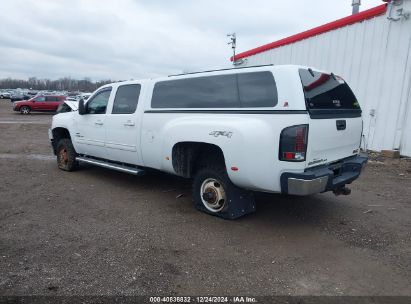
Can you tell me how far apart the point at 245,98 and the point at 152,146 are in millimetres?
1803

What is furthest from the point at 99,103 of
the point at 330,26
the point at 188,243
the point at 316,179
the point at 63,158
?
the point at 330,26

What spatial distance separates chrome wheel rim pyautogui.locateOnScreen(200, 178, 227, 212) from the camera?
14.8 ft

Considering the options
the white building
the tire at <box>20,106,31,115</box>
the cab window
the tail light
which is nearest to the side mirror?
the cab window

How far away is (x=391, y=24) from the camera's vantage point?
8.97m

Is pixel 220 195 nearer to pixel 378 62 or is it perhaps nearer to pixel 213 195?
pixel 213 195

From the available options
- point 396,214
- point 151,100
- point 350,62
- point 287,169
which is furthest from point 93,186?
point 350,62

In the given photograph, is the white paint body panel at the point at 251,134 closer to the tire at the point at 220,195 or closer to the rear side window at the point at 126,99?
the rear side window at the point at 126,99

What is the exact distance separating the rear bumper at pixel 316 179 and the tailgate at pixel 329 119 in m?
0.11

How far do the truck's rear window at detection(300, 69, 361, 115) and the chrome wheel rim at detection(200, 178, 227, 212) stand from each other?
1630 millimetres

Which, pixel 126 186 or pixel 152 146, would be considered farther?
pixel 126 186

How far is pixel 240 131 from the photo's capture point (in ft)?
12.6

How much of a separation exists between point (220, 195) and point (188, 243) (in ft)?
2.93

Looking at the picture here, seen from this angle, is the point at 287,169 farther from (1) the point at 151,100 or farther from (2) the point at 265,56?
(2) the point at 265,56

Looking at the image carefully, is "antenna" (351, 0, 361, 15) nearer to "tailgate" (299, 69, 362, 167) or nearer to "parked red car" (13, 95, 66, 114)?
"tailgate" (299, 69, 362, 167)
